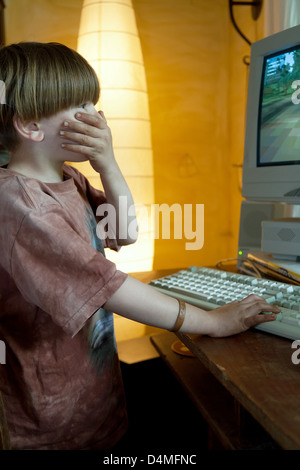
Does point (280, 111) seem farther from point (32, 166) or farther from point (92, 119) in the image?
point (32, 166)

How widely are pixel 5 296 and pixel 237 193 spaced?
1531 mm

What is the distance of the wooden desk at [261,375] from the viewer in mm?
454

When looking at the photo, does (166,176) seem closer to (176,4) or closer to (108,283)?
(176,4)

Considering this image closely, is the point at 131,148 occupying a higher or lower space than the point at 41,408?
higher

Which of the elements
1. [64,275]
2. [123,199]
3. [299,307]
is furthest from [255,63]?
[64,275]

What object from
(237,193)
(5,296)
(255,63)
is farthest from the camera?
(237,193)

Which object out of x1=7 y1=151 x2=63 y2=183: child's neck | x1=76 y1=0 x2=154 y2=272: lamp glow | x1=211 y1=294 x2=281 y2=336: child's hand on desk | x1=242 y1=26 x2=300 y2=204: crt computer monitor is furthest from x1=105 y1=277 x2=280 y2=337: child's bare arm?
x1=76 y1=0 x2=154 y2=272: lamp glow

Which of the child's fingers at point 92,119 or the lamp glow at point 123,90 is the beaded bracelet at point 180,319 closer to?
the child's fingers at point 92,119

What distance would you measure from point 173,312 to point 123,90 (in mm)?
1048

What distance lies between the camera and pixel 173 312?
662 mm

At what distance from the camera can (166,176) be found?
1998 millimetres

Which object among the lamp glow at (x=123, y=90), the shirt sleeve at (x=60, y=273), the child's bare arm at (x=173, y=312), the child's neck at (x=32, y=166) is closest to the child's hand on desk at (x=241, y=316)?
the child's bare arm at (x=173, y=312)

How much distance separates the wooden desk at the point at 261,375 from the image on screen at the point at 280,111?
0.52m

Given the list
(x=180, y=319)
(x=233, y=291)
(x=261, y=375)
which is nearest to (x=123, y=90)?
(x=233, y=291)
